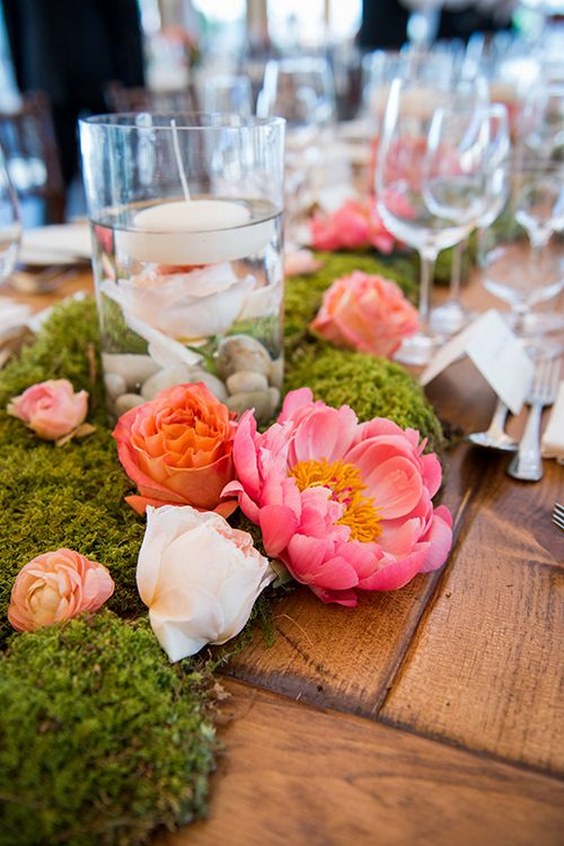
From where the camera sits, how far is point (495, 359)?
2.34 ft

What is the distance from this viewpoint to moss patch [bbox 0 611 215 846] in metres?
0.31

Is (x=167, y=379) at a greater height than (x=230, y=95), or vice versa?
(x=230, y=95)

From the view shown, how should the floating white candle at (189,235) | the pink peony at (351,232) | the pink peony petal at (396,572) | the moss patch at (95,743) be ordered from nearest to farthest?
the moss patch at (95,743) → the pink peony petal at (396,572) → the floating white candle at (189,235) → the pink peony at (351,232)

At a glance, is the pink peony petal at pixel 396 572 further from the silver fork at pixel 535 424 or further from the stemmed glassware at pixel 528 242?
the stemmed glassware at pixel 528 242

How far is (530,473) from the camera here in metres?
0.61

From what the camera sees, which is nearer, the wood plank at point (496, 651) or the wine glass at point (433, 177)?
the wood plank at point (496, 651)

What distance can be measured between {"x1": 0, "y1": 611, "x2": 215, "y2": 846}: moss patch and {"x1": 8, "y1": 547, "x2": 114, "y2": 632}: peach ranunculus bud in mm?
25

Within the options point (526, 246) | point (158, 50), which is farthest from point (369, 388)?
point (158, 50)

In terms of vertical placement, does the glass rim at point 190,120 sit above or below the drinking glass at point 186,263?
above

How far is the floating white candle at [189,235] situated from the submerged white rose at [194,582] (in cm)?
24

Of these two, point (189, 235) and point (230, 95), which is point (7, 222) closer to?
point (189, 235)

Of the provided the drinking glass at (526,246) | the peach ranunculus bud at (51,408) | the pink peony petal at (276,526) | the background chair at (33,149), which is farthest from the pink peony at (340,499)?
the background chair at (33,149)

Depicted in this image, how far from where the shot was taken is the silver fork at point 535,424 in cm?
61

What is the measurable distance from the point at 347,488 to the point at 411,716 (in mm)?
151
